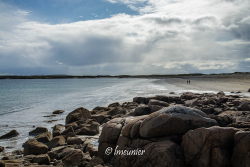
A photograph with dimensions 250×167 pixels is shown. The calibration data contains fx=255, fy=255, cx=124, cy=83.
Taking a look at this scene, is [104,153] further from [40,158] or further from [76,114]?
[76,114]

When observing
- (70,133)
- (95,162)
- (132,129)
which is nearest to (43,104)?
(70,133)

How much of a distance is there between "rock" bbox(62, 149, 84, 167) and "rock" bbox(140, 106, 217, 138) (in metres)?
2.38

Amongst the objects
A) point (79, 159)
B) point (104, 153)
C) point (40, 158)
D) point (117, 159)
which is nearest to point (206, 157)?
point (117, 159)

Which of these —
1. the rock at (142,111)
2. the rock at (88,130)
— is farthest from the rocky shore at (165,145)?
the rock at (142,111)

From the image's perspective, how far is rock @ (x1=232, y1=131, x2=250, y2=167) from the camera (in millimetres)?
6312

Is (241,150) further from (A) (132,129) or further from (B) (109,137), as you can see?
(B) (109,137)

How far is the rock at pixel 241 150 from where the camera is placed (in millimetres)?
6312

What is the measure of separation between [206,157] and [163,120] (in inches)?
64.8

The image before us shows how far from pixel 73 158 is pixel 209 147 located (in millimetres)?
4478

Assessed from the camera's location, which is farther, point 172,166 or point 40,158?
point 40,158

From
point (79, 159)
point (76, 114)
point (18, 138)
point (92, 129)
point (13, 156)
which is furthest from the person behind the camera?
point (76, 114)

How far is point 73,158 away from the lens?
8.62 metres

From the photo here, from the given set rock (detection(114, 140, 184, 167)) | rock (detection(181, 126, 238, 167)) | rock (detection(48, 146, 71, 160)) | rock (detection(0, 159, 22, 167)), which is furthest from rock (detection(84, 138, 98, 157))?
rock (detection(181, 126, 238, 167))

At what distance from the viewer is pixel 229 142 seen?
684 cm
